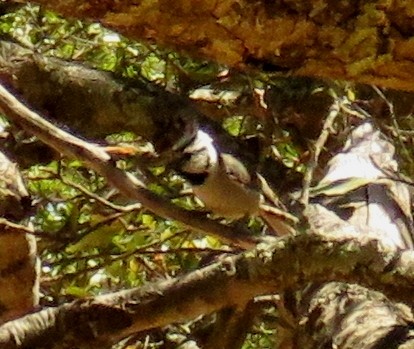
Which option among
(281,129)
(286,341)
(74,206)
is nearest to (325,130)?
(281,129)

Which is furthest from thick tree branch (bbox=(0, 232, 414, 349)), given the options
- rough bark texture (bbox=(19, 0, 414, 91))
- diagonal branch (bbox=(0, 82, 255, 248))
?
rough bark texture (bbox=(19, 0, 414, 91))

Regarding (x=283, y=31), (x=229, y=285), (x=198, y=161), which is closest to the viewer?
(x=283, y=31)

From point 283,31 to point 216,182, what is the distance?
0.76 metres

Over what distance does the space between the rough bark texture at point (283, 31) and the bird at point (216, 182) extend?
0.71 meters

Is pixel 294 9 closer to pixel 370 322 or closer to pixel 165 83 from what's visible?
pixel 370 322

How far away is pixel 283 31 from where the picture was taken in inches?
23.5

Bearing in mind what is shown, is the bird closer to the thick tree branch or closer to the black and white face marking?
the black and white face marking

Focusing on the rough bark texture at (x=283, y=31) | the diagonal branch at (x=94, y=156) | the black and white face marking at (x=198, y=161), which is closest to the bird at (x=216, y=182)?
the black and white face marking at (x=198, y=161)

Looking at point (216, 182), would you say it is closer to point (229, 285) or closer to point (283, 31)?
point (229, 285)

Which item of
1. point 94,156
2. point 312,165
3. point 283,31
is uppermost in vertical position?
point 283,31

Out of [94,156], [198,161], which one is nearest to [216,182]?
[198,161]

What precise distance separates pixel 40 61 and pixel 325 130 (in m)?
0.48

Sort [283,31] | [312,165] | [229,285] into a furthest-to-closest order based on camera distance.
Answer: [312,165] < [229,285] < [283,31]

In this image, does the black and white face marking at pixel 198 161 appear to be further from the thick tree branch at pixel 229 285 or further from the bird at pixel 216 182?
the thick tree branch at pixel 229 285
